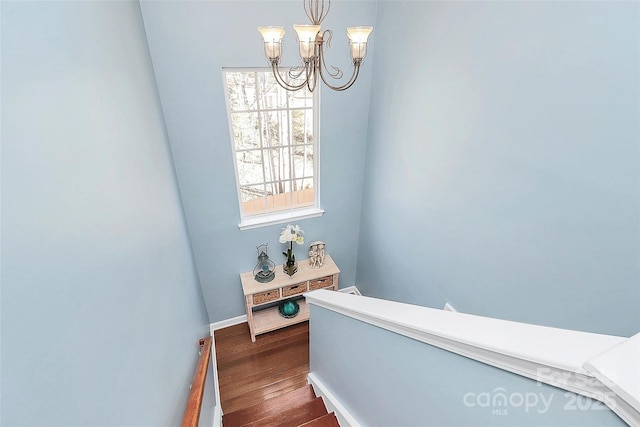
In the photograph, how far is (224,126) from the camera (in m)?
2.69

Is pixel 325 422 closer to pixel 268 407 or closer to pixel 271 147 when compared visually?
pixel 268 407

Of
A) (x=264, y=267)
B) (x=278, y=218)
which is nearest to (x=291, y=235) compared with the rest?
(x=278, y=218)

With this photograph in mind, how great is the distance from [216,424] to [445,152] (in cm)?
250

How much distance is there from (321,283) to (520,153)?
241 cm

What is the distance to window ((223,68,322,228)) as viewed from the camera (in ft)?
9.00

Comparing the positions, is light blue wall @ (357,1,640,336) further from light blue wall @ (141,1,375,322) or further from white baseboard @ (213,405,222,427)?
white baseboard @ (213,405,222,427)

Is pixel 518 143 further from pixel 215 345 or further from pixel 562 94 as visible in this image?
pixel 215 345

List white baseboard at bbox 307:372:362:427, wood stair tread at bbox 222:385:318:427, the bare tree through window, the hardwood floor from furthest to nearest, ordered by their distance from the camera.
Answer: the hardwood floor, the bare tree through window, wood stair tread at bbox 222:385:318:427, white baseboard at bbox 307:372:362:427

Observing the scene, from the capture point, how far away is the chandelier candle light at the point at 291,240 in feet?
10.5

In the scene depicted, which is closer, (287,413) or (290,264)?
(287,413)

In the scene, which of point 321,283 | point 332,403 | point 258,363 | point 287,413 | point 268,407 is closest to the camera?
point 332,403

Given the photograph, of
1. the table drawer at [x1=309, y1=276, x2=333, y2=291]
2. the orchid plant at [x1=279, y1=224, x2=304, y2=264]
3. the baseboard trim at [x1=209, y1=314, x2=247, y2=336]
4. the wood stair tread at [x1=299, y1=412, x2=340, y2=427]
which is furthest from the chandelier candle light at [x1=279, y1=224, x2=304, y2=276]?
the wood stair tread at [x1=299, y1=412, x2=340, y2=427]

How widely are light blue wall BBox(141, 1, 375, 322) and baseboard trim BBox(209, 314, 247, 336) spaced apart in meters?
0.06

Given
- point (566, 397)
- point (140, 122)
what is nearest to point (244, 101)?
point (140, 122)
